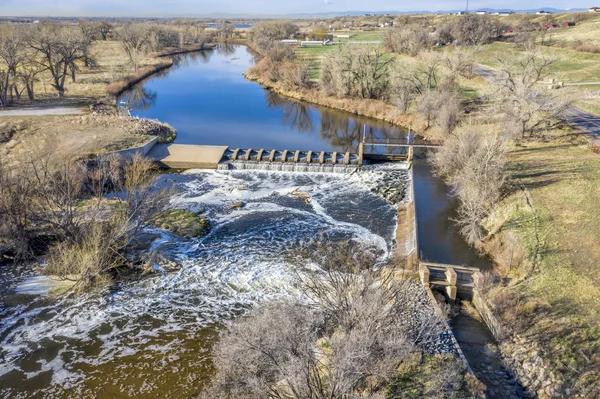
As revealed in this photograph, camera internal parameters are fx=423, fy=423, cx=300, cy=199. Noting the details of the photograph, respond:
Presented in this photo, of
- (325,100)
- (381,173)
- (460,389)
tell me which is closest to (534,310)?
(460,389)

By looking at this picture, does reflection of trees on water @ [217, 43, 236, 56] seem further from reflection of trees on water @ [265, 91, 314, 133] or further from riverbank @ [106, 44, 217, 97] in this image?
reflection of trees on water @ [265, 91, 314, 133]

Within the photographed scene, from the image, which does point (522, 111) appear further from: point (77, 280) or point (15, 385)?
point (15, 385)

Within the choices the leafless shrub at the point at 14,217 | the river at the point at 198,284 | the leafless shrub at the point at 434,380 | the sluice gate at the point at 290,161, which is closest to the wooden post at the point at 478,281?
the river at the point at 198,284

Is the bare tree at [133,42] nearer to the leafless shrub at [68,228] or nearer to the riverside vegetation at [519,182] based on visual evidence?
the riverside vegetation at [519,182]

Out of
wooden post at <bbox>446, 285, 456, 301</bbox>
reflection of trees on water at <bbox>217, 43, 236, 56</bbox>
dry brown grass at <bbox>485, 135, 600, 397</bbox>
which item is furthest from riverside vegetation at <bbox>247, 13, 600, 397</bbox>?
reflection of trees on water at <bbox>217, 43, 236, 56</bbox>

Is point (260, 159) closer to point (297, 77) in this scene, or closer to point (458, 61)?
point (458, 61)

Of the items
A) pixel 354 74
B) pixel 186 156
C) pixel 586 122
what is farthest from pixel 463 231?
pixel 354 74

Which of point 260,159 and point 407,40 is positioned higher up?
point 407,40
